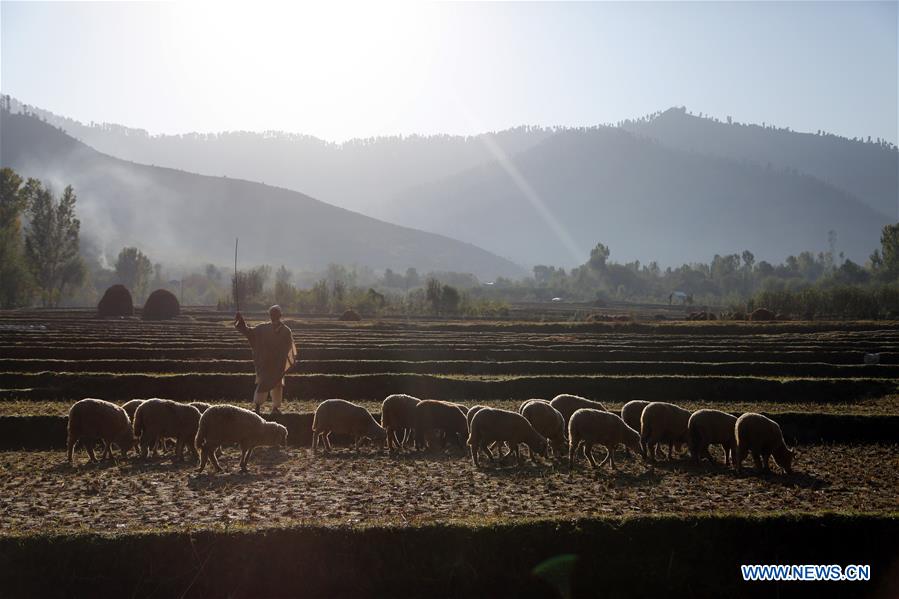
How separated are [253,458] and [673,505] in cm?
914

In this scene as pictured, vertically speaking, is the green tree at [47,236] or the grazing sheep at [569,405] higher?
the green tree at [47,236]

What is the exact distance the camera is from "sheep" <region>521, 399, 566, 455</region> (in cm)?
1762

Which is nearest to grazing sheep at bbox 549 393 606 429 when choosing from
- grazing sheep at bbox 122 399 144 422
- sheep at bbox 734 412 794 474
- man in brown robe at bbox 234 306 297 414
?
sheep at bbox 734 412 794 474

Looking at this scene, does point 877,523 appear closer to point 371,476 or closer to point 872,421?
point 371,476

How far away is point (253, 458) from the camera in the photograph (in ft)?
53.9

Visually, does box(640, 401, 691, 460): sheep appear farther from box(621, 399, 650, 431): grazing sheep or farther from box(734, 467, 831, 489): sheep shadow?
box(621, 399, 650, 431): grazing sheep

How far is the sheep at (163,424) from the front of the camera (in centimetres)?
1656

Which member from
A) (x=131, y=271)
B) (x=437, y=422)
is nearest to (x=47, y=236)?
(x=131, y=271)

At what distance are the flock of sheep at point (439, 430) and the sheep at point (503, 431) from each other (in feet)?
0.07

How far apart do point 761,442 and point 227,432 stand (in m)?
11.2

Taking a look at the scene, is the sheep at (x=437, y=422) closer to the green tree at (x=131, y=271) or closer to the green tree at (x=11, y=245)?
the green tree at (x=11, y=245)

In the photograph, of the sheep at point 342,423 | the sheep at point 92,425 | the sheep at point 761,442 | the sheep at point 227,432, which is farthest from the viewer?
the sheep at point 342,423

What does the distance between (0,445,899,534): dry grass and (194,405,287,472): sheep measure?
1.58ft

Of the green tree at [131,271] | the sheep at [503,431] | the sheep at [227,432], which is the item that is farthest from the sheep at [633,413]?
the green tree at [131,271]
